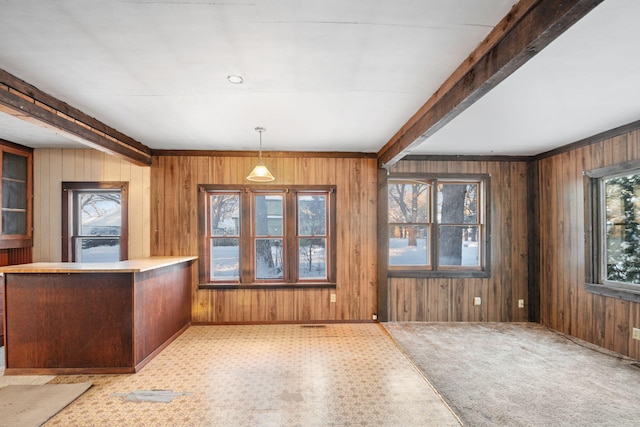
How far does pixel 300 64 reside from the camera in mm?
2363

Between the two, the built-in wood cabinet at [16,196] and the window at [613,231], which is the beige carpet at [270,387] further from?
the window at [613,231]

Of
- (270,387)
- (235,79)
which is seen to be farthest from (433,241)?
(235,79)

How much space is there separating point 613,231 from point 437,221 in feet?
6.91

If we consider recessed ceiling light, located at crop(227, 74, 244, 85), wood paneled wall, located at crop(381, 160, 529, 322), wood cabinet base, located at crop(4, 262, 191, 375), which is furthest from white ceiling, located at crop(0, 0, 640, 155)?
wood cabinet base, located at crop(4, 262, 191, 375)

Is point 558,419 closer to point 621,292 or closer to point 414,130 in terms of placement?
point 621,292

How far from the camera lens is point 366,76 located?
2557 mm

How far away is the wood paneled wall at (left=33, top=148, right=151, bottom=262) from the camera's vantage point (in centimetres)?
480

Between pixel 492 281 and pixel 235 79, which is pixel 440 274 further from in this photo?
pixel 235 79

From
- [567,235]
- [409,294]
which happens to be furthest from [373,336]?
[567,235]

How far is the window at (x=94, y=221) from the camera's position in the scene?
4844 mm

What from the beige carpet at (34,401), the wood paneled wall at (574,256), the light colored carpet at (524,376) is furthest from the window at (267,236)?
the wood paneled wall at (574,256)

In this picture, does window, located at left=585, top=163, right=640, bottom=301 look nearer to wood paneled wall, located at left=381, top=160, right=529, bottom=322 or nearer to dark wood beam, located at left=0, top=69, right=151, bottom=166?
wood paneled wall, located at left=381, top=160, right=529, bottom=322

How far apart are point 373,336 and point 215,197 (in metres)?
3.14

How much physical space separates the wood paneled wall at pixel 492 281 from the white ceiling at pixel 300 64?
1201mm
